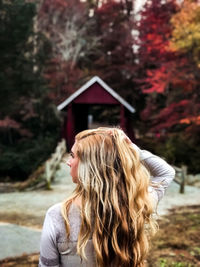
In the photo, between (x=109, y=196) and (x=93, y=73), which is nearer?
(x=109, y=196)

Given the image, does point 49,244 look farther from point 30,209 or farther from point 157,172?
point 30,209

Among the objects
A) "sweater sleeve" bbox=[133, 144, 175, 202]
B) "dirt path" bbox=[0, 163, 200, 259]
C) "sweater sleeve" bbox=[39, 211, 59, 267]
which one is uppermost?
"sweater sleeve" bbox=[133, 144, 175, 202]

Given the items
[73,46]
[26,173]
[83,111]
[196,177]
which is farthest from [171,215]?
[73,46]

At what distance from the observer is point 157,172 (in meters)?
1.98

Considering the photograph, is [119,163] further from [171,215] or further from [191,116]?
[191,116]

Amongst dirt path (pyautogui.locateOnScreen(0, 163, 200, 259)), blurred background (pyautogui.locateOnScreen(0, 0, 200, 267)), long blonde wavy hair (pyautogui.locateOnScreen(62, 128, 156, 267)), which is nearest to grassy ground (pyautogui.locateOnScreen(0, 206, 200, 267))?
dirt path (pyautogui.locateOnScreen(0, 163, 200, 259))

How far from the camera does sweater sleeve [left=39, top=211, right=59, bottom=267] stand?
148cm

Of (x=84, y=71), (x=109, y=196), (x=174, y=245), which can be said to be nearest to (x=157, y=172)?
(x=109, y=196)

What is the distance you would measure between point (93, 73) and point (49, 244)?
72.7 ft

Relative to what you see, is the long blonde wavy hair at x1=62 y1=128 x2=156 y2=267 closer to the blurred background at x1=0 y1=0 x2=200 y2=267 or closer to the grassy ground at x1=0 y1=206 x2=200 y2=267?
the grassy ground at x1=0 y1=206 x2=200 y2=267

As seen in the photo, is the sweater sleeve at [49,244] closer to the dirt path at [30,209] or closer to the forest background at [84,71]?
the dirt path at [30,209]

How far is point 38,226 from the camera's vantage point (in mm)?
6035

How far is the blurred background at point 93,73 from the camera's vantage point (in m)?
12.9

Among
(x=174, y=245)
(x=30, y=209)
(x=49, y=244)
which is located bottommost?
(x=30, y=209)
